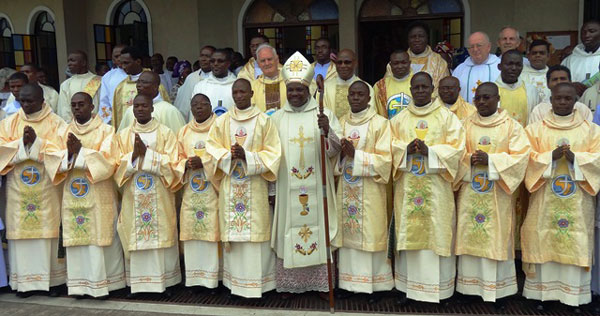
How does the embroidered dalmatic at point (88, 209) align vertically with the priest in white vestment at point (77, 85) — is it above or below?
below

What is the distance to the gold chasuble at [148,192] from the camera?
5.14m

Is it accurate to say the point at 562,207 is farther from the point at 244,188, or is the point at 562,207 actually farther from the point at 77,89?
the point at 77,89

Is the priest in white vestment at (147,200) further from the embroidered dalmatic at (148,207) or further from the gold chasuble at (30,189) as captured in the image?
the gold chasuble at (30,189)

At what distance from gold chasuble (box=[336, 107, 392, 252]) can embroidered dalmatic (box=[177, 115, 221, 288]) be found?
3.86 ft

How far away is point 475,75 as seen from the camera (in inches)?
239

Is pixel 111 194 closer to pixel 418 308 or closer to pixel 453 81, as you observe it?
pixel 418 308

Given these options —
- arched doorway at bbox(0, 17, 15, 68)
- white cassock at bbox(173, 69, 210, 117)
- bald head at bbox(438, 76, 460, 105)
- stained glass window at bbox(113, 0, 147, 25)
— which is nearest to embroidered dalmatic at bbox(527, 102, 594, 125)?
bald head at bbox(438, 76, 460, 105)

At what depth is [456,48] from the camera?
976 cm

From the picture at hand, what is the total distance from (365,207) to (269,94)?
166 cm

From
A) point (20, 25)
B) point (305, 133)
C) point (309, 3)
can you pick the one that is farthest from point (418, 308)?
point (20, 25)

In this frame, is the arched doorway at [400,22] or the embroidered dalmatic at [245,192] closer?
the embroidered dalmatic at [245,192]

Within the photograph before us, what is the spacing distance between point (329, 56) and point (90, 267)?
3.36 meters

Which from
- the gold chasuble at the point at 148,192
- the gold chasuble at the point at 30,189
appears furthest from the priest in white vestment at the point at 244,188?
the gold chasuble at the point at 30,189

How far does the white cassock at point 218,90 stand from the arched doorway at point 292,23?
14.4 ft
